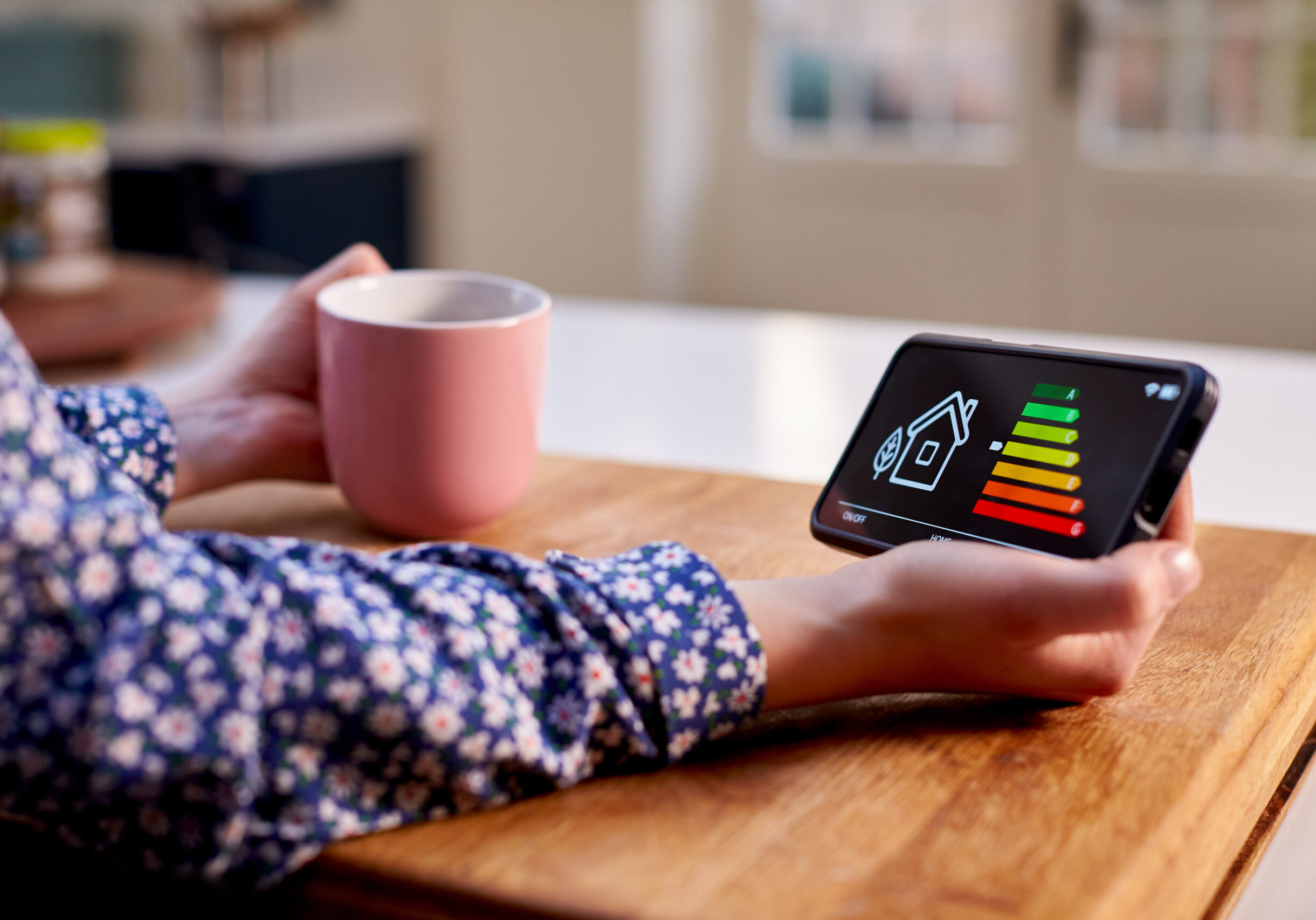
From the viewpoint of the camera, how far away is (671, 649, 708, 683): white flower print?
43cm

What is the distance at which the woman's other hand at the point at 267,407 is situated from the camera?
67cm

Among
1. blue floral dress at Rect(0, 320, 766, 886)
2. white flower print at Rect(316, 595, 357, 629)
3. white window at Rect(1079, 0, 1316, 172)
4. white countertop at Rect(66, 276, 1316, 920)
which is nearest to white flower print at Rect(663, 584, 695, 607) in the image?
blue floral dress at Rect(0, 320, 766, 886)

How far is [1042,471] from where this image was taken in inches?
18.4

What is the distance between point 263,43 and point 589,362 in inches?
87.7

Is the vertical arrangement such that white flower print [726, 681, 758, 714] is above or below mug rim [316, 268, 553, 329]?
below

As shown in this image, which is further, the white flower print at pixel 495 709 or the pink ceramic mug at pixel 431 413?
the pink ceramic mug at pixel 431 413

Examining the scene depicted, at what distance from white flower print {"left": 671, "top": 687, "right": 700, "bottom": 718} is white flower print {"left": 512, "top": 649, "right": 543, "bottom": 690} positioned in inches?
1.8

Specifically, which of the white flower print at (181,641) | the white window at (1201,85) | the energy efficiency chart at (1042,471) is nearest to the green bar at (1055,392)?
the energy efficiency chart at (1042,471)

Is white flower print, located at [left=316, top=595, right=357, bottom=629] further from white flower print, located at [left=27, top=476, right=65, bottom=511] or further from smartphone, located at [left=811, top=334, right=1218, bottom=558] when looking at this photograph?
smartphone, located at [left=811, top=334, right=1218, bottom=558]

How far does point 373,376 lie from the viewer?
1.94 ft

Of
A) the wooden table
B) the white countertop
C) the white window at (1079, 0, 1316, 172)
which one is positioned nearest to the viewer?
the wooden table

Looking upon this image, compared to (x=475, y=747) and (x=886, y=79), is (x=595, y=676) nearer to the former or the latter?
(x=475, y=747)

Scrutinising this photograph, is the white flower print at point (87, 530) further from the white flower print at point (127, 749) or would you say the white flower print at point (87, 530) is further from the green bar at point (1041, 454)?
the green bar at point (1041, 454)

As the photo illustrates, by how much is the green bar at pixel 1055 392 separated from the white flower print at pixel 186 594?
305 millimetres
